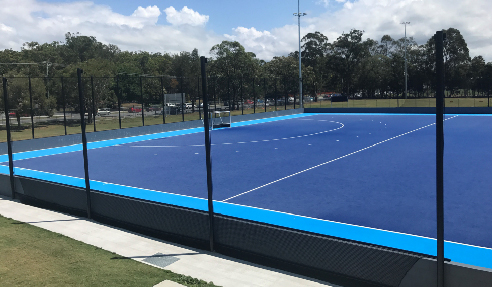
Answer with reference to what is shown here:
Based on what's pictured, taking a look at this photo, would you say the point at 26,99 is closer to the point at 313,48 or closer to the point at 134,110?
the point at 134,110

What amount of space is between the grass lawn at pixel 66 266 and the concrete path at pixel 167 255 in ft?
0.87

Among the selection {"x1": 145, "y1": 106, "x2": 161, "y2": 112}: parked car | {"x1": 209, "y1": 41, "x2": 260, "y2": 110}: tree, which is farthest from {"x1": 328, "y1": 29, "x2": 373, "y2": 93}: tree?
{"x1": 145, "y1": 106, "x2": 161, "y2": 112}: parked car

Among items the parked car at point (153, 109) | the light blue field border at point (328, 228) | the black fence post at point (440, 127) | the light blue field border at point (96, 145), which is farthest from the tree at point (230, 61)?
the black fence post at point (440, 127)

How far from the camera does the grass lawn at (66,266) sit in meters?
6.84

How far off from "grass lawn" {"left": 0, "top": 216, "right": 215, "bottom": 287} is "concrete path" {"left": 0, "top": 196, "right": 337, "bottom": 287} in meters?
0.26

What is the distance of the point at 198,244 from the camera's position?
8.34m

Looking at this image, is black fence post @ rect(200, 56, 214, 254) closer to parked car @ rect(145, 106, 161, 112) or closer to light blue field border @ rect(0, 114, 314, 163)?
light blue field border @ rect(0, 114, 314, 163)

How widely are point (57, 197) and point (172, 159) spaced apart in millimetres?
8099

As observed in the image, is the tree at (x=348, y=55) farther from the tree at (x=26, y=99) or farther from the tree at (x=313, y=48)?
the tree at (x=26, y=99)

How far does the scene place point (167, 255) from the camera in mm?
8055

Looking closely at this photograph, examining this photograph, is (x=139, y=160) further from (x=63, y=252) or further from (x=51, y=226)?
(x=63, y=252)

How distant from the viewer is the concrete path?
688cm

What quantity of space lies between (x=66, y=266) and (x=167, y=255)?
67.3 inches

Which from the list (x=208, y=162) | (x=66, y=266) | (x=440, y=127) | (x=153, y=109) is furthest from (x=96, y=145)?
(x=440, y=127)
